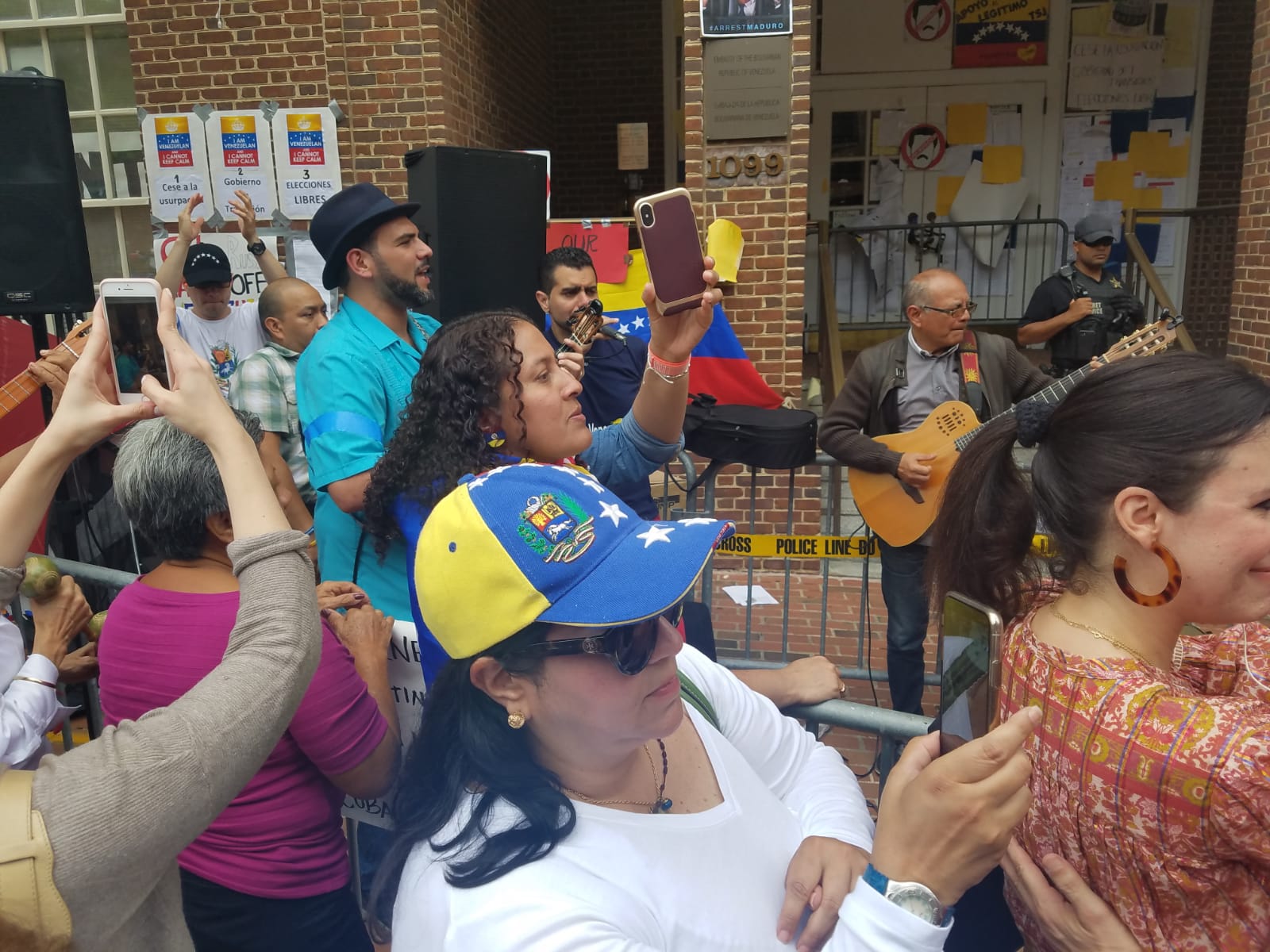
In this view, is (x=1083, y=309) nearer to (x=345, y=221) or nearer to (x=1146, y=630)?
(x=345, y=221)

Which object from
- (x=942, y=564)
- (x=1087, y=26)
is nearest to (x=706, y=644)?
(x=942, y=564)

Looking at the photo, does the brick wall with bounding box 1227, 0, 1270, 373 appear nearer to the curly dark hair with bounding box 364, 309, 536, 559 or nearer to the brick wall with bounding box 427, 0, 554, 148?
the brick wall with bounding box 427, 0, 554, 148

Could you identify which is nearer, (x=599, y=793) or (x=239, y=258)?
(x=599, y=793)

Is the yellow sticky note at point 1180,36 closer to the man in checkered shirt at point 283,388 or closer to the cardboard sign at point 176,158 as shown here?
the man in checkered shirt at point 283,388

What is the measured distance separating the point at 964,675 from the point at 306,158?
6.96 meters

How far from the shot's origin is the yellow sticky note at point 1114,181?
9.32 metres

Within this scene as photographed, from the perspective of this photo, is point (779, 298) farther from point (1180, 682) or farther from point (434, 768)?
point (434, 768)

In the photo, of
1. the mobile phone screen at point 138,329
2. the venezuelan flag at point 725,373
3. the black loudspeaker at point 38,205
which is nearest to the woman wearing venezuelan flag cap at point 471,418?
the mobile phone screen at point 138,329

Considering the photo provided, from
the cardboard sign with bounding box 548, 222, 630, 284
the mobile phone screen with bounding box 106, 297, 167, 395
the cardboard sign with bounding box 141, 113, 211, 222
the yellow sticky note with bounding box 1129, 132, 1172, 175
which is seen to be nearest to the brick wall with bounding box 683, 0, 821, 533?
the cardboard sign with bounding box 548, 222, 630, 284

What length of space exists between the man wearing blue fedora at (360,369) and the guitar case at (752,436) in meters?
1.22

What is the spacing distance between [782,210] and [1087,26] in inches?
214

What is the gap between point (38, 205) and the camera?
145 inches

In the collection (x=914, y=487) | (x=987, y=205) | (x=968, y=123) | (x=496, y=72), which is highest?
(x=496, y=72)

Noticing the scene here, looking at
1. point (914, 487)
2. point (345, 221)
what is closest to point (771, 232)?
point (914, 487)
